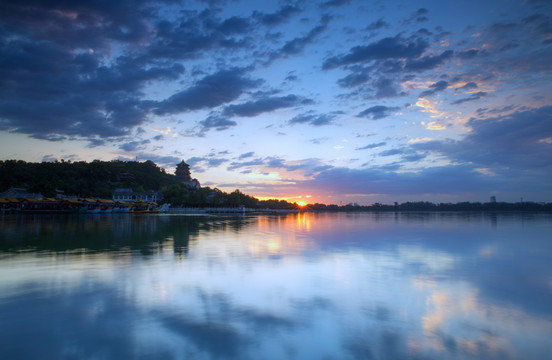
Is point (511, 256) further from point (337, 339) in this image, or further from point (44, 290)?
point (44, 290)

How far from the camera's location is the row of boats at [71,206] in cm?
5595

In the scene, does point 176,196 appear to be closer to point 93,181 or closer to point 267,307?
point 93,181

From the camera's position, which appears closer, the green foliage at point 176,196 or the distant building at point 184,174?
the green foliage at point 176,196

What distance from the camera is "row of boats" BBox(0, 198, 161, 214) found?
184ft

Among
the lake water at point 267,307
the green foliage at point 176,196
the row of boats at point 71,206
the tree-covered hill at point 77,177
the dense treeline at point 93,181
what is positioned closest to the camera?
the lake water at point 267,307

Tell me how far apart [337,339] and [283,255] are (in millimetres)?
8663

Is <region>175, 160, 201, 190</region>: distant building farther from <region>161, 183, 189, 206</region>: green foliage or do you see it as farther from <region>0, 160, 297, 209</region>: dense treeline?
<region>161, 183, 189, 206</region>: green foliage

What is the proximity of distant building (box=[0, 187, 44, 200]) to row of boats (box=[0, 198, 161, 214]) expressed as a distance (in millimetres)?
3794

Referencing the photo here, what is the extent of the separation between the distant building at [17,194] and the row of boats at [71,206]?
3.79m

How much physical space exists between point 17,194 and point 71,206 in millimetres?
10884

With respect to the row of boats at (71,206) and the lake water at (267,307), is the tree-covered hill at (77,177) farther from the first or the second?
the lake water at (267,307)

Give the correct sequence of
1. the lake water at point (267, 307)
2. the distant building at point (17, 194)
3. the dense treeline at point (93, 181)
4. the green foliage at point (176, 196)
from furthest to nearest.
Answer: the green foliage at point (176, 196) → the dense treeline at point (93, 181) → the distant building at point (17, 194) → the lake water at point (267, 307)

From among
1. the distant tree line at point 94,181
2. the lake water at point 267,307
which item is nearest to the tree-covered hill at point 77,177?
the distant tree line at point 94,181

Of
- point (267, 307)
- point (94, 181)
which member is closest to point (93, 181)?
point (94, 181)
